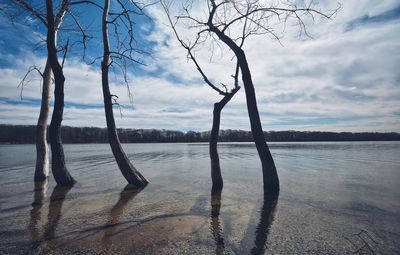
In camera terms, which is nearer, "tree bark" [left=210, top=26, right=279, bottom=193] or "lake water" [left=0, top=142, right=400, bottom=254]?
"lake water" [left=0, top=142, right=400, bottom=254]

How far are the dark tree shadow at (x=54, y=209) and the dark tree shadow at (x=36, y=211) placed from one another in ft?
0.56

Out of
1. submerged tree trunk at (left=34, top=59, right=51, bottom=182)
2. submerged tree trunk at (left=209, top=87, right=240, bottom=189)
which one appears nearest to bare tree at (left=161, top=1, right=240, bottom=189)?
submerged tree trunk at (left=209, top=87, right=240, bottom=189)

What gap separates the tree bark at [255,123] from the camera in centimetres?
1009

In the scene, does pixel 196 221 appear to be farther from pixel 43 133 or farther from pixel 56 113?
pixel 43 133

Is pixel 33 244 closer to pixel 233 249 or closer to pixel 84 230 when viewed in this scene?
pixel 84 230

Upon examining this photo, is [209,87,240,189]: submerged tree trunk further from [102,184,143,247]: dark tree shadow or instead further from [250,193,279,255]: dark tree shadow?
[102,184,143,247]: dark tree shadow

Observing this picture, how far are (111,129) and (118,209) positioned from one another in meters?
4.68

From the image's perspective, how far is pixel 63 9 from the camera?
11953 millimetres

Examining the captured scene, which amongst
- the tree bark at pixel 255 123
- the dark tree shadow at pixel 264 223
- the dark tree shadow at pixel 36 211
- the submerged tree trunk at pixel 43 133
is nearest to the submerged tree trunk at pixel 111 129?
the dark tree shadow at pixel 36 211

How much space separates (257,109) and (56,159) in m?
8.11

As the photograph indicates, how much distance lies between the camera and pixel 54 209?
23.8 feet

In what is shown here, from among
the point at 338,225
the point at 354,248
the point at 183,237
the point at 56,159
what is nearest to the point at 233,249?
the point at 183,237

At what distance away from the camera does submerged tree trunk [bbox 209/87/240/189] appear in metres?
10.9

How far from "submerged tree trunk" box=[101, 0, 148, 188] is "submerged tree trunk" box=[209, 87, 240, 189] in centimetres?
293
